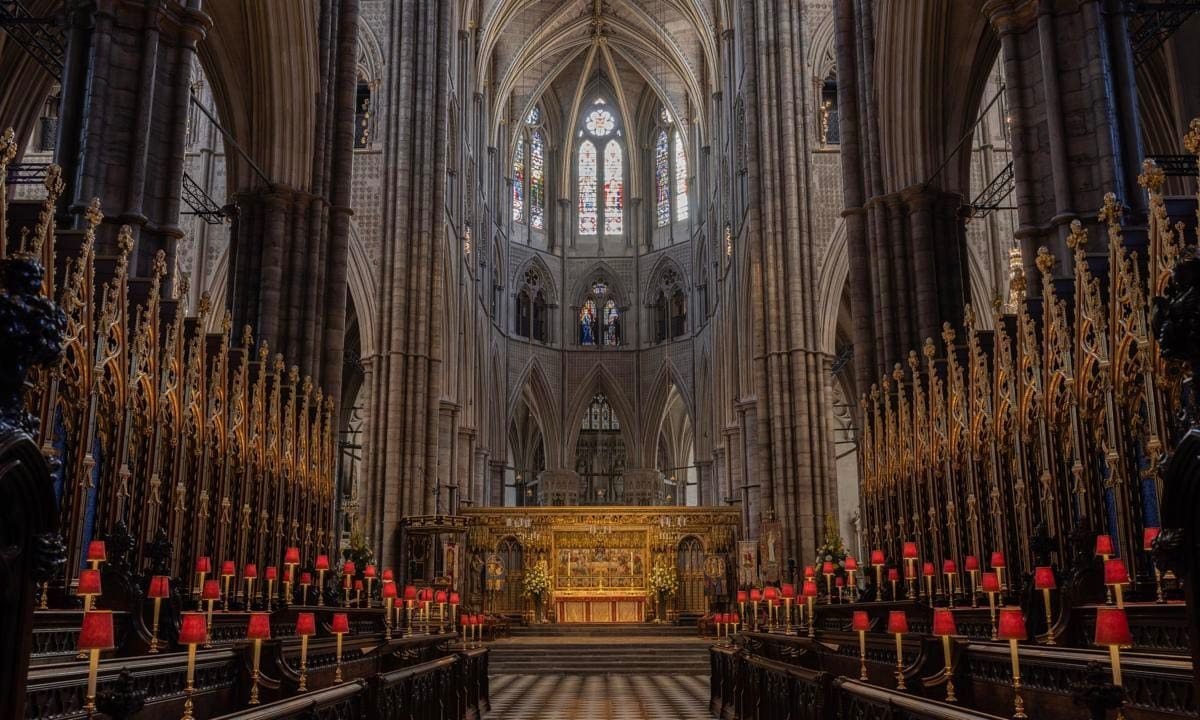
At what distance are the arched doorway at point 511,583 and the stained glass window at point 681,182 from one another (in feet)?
73.5

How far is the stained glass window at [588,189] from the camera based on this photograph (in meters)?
49.3

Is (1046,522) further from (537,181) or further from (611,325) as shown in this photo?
(537,181)

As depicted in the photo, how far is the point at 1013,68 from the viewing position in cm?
1223

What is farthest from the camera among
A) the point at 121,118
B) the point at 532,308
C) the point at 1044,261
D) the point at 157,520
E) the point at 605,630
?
the point at 532,308

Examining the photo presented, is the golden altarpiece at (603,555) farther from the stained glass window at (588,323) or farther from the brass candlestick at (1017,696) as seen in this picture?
Answer: the brass candlestick at (1017,696)

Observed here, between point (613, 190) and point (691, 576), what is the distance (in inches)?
964

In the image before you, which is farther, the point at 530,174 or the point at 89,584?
the point at 530,174

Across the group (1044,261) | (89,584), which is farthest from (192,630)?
(1044,261)

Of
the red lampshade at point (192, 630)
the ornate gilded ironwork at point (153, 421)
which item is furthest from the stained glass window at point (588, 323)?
the red lampshade at point (192, 630)

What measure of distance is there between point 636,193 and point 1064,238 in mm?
38128

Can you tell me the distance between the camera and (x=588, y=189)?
4953 cm

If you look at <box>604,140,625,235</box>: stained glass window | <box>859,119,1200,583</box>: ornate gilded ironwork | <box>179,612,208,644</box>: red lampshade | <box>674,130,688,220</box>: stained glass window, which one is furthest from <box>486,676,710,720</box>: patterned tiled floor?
<box>604,140,625,235</box>: stained glass window

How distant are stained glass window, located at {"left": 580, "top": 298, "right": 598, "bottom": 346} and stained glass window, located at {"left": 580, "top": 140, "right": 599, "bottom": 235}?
352cm

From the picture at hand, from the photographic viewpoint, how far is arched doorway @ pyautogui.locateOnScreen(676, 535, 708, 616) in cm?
2912
